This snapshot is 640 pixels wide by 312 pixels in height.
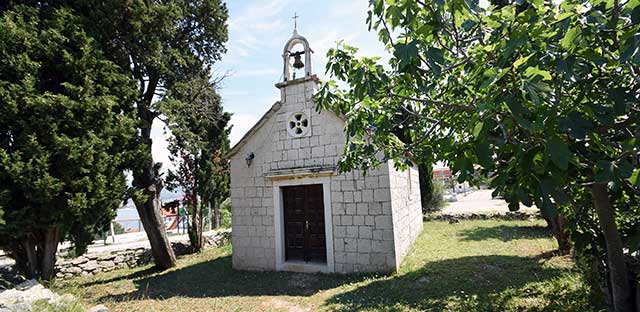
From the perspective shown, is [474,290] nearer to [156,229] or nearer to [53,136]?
[53,136]

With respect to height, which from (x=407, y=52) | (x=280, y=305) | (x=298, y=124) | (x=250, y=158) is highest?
(x=298, y=124)

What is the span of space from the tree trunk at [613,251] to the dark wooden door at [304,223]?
5535 millimetres

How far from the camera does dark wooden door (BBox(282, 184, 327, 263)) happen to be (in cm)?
809

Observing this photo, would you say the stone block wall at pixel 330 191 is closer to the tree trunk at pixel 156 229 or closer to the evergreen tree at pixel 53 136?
the tree trunk at pixel 156 229

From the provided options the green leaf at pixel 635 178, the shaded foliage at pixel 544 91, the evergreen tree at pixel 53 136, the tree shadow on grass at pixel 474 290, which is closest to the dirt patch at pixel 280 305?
the tree shadow on grass at pixel 474 290

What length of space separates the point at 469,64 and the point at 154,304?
675 centimetres

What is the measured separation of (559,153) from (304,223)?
7027 millimetres

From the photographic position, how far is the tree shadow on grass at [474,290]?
4.87 meters

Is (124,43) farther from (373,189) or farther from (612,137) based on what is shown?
(612,137)

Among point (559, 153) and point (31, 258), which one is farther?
point (31, 258)

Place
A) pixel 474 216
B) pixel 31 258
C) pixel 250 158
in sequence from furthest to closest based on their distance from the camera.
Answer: pixel 474 216, pixel 250 158, pixel 31 258

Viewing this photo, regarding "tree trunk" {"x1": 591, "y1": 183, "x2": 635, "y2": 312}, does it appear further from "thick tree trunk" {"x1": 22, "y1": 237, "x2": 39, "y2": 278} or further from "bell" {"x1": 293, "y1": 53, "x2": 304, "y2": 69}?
"thick tree trunk" {"x1": 22, "y1": 237, "x2": 39, "y2": 278}

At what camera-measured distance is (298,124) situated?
27.0 ft

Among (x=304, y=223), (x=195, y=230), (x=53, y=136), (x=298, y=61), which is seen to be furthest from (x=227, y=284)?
(x=298, y=61)
